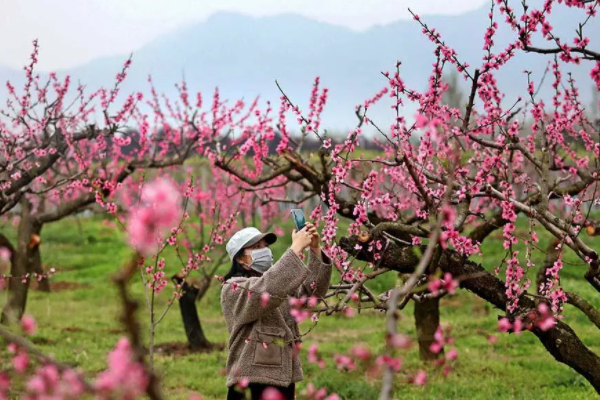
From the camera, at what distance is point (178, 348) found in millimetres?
11539

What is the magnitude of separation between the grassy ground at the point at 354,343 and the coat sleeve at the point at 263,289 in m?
0.77

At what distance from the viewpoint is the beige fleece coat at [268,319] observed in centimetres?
385

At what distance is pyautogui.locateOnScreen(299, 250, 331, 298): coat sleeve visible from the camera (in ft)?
14.0

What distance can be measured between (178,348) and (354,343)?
10.2ft

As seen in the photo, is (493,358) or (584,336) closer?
(493,358)

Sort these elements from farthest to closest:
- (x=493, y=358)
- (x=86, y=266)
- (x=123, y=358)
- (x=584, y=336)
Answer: (x=86, y=266) → (x=584, y=336) → (x=493, y=358) → (x=123, y=358)

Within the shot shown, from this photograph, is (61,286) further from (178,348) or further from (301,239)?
(301,239)

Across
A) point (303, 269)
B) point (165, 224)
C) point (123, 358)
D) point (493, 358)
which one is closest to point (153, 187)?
point (165, 224)

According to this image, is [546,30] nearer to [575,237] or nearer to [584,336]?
[575,237]

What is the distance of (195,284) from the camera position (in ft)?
40.4

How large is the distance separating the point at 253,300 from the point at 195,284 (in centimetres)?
858

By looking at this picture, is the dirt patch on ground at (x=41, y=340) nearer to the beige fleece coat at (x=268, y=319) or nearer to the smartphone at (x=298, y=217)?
the beige fleece coat at (x=268, y=319)

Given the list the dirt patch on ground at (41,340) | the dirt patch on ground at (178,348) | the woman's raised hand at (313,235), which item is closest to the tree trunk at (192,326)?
the dirt patch on ground at (178,348)

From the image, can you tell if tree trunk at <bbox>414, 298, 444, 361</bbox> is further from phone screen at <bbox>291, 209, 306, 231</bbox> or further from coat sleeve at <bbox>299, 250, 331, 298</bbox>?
phone screen at <bbox>291, 209, 306, 231</bbox>
